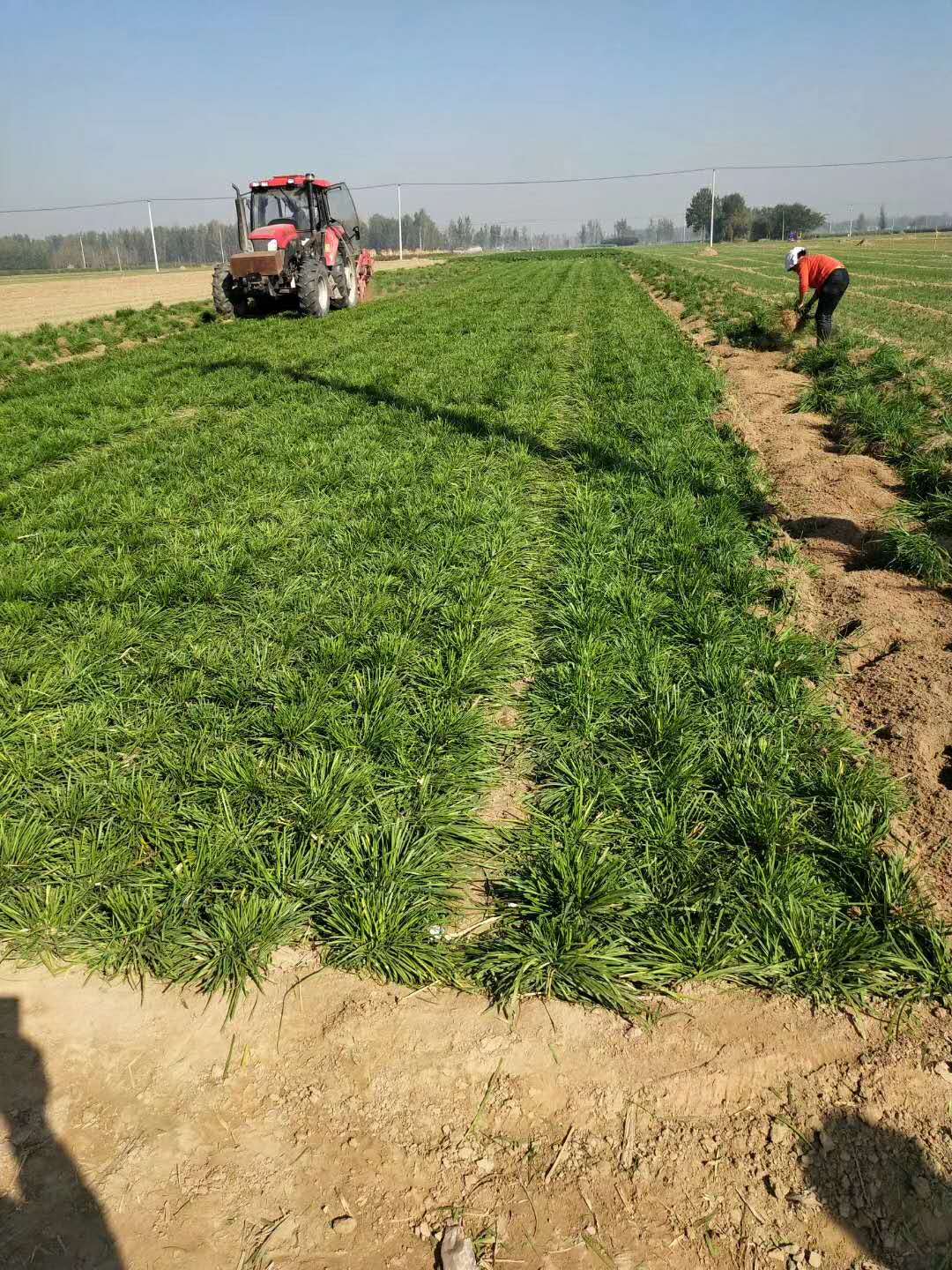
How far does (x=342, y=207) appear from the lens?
19547mm

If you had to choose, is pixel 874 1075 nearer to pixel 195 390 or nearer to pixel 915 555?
pixel 915 555

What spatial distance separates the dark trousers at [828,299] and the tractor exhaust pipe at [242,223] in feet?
38.0

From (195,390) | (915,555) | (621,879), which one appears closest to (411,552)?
(621,879)

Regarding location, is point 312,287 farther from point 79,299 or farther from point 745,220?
point 745,220

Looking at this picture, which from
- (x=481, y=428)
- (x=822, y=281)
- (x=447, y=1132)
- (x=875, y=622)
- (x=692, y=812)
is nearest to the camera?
(x=447, y=1132)

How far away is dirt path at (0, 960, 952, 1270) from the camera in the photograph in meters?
1.70

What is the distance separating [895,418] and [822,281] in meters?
5.66

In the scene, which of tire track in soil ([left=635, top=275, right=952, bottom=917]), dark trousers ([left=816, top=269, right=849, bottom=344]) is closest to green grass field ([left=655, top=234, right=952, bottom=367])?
dark trousers ([left=816, top=269, right=849, bottom=344])

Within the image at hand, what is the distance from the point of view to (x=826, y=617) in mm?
4418

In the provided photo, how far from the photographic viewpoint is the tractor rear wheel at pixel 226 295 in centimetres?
1656

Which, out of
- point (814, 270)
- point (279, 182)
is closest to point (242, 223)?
point (279, 182)

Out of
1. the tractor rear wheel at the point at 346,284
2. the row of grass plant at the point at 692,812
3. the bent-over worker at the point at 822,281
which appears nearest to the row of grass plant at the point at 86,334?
the tractor rear wheel at the point at 346,284

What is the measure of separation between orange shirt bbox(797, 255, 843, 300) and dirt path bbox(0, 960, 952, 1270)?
1258cm

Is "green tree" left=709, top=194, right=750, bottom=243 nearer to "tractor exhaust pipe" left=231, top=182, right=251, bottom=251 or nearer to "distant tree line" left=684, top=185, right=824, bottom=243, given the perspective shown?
"distant tree line" left=684, top=185, right=824, bottom=243
